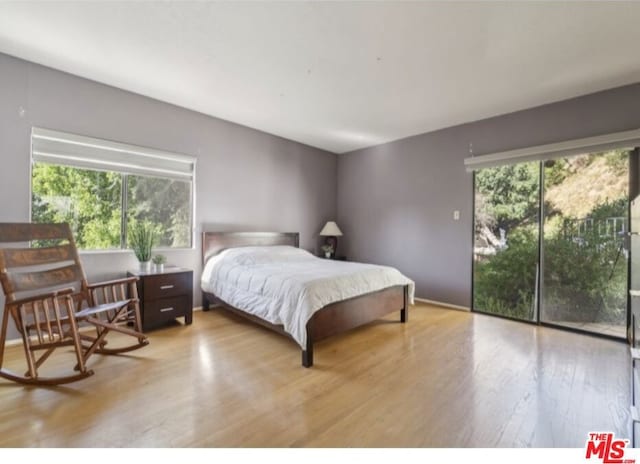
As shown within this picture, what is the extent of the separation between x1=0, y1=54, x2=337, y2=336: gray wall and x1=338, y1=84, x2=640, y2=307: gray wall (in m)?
0.70

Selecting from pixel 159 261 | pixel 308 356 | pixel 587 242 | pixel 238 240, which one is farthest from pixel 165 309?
pixel 587 242

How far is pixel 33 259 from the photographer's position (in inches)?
87.4

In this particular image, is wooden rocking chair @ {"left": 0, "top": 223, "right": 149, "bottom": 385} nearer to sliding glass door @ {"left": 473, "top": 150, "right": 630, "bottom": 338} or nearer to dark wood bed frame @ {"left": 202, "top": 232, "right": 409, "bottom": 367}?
dark wood bed frame @ {"left": 202, "top": 232, "right": 409, "bottom": 367}

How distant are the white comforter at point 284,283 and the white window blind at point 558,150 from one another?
189 cm

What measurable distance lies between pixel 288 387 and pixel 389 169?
378 centimetres

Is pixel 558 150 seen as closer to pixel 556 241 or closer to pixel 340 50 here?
pixel 556 241

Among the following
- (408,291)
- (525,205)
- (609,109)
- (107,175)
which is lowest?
(408,291)

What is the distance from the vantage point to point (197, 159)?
12.3ft

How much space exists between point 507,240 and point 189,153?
4214mm

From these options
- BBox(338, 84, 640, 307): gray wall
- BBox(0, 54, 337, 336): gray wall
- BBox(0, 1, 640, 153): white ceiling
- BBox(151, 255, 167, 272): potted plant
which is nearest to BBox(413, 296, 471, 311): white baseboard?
BBox(338, 84, 640, 307): gray wall

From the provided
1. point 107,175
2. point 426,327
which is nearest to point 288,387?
point 426,327

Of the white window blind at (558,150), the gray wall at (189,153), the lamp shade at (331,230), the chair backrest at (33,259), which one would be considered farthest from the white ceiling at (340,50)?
the lamp shade at (331,230)
